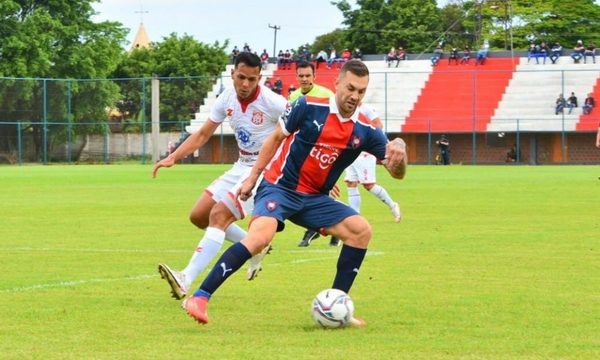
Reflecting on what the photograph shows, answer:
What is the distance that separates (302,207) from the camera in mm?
9016

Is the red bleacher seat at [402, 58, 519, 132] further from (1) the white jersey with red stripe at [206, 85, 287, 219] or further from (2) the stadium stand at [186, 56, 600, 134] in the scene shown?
(1) the white jersey with red stripe at [206, 85, 287, 219]

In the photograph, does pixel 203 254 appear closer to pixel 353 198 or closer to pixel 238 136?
pixel 238 136

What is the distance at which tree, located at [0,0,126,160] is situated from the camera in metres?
60.4

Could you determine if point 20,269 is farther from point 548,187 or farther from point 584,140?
point 584,140

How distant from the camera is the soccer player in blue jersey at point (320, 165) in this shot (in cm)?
887

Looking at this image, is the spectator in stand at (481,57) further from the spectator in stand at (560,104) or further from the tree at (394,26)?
the tree at (394,26)

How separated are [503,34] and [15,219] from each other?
273ft

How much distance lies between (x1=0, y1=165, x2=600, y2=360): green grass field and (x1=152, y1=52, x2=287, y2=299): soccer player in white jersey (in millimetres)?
682

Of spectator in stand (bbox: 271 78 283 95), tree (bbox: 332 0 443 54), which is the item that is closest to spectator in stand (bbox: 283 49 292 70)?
spectator in stand (bbox: 271 78 283 95)

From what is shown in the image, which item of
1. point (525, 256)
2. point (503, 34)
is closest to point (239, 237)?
point (525, 256)

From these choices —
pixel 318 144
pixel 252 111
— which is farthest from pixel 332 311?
pixel 252 111

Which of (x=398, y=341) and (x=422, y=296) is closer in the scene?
(x=398, y=341)

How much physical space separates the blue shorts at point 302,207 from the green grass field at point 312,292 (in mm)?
751

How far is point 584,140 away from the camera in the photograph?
6206cm
